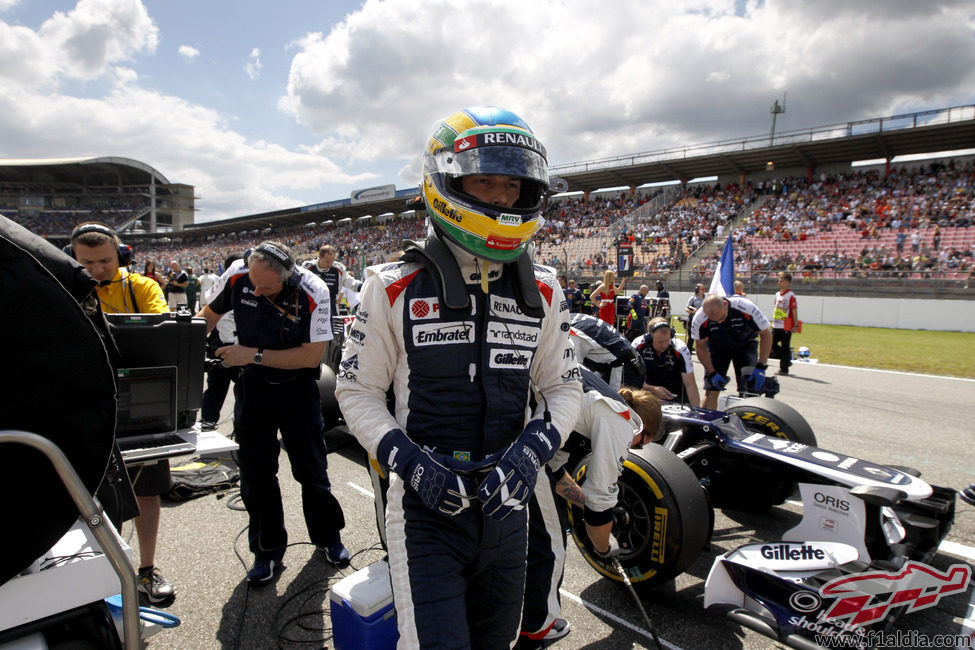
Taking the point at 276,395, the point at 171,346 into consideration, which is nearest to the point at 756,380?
the point at 276,395

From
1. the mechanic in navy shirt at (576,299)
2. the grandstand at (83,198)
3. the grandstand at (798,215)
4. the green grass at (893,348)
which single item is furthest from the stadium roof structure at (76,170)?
the green grass at (893,348)

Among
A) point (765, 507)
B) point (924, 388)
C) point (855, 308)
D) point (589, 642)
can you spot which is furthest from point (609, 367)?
point (855, 308)

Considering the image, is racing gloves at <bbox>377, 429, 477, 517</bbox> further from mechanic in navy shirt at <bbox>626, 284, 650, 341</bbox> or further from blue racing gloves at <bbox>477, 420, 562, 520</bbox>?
mechanic in navy shirt at <bbox>626, 284, 650, 341</bbox>

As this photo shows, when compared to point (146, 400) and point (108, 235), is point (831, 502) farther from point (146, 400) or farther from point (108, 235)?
point (108, 235)

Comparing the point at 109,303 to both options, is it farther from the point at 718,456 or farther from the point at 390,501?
the point at 718,456

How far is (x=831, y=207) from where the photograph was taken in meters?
26.7

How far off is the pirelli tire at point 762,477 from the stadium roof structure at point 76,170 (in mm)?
70222

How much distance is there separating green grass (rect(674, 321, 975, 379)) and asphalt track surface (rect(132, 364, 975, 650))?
20.9 feet

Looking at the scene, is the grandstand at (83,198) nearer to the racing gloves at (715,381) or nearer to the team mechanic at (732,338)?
→ the team mechanic at (732,338)

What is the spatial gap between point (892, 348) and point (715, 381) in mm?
10950

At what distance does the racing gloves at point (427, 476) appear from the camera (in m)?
1.53

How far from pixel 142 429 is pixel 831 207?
1218 inches

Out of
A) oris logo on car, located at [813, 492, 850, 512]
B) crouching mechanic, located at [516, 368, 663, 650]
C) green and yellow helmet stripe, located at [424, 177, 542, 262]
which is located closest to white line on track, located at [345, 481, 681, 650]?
crouching mechanic, located at [516, 368, 663, 650]

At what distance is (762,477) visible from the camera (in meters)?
3.69
